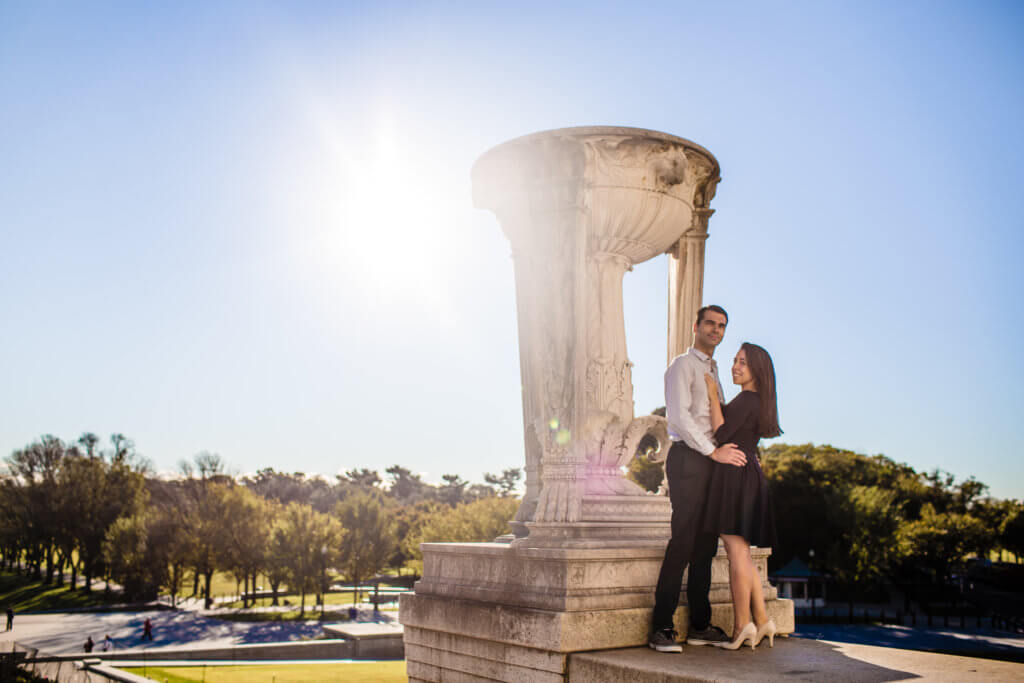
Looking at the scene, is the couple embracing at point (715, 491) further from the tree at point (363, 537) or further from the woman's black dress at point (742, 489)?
the tree at point (363, 537)

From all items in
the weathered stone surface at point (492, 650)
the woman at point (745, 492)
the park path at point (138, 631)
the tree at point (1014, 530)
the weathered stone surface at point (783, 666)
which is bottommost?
the park path at point (138, 631)

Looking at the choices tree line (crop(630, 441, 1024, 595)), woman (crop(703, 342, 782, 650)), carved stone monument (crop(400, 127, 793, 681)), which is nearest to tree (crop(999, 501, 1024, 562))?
tree line (crop(630, 441, 1024, 595))

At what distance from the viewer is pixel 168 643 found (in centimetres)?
3684

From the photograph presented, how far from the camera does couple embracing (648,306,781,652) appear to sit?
244 inches

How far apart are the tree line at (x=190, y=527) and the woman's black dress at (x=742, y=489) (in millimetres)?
35816

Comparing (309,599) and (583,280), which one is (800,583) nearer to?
(309,599)

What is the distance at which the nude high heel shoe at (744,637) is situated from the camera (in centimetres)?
624

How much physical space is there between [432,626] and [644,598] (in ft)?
7.14

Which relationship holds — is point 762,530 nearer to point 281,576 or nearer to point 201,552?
point 281,576

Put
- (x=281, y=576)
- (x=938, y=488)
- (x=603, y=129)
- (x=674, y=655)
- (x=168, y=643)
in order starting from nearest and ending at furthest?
(x=674, y=655) < (x=603, y=129) < (x=168, y=643) < (x=281, y=576) < (x=938, y=488)

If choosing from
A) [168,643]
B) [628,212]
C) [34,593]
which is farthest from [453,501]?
[628,212]

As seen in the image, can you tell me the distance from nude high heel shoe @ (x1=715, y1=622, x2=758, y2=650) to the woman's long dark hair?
1.49 metres

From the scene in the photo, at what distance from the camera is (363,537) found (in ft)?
177

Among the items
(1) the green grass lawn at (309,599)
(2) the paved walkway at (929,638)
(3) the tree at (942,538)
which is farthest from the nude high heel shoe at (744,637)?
(1) the green grass lawn at (309,599)
